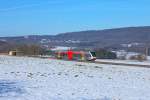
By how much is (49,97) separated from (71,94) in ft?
3.95

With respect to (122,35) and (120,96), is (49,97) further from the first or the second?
(122,35)

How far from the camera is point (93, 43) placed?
156250mm

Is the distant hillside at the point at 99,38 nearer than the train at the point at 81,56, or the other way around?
the train at the point at 81,56

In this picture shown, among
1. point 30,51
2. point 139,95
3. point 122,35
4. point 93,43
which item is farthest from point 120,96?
point 122,35

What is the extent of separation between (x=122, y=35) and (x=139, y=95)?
511 feet

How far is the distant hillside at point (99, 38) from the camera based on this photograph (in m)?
155

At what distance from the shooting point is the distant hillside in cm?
15495

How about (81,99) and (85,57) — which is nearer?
(81,99)

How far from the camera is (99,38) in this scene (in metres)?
171

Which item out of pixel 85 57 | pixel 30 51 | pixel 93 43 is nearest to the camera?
pixel 85 57

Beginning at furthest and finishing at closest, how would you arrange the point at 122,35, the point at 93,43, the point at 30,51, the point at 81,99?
the point at 122,35
the point at 93,43
the point at 30,51
the point at 81,99

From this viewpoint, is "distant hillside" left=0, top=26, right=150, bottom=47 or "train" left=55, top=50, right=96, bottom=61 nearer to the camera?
"train" left=55, top=50, right=96, bottom=61

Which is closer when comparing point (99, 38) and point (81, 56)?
point (81, 56)

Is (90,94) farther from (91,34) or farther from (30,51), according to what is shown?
(91,34)
